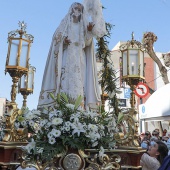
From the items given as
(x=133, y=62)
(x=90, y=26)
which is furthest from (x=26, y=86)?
(x=133, y=62)

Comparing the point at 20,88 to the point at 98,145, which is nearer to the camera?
the point at 98,145

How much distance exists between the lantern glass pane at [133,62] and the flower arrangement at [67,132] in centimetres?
212

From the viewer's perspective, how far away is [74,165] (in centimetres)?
309

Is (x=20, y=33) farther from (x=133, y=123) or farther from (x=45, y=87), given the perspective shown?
(x=133, y=123)

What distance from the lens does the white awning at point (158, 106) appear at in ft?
44.7

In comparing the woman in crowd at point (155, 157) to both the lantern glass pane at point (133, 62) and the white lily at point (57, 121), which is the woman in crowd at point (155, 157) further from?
the lantern glass pane at point (133, 62)

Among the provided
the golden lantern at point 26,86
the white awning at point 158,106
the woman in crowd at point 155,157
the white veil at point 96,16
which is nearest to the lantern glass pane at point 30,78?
the golden lantern at point 26,86

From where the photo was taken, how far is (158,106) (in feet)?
46.9

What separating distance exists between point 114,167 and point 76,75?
7.32ft

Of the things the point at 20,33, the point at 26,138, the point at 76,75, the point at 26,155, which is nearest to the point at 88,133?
the point at 26,155

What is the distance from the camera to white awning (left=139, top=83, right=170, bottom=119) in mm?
13633

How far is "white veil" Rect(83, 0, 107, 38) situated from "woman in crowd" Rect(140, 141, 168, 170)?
2445 millimetres

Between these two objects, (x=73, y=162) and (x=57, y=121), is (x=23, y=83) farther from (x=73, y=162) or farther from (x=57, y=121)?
(x=73, y=162)

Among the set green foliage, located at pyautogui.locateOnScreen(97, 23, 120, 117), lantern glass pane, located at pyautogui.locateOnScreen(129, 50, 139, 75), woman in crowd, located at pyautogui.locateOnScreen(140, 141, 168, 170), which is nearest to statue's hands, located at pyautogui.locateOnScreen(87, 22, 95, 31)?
lantern glass pane, located at pyautogui.locateOnScreen(129, 50, 139, 75)
